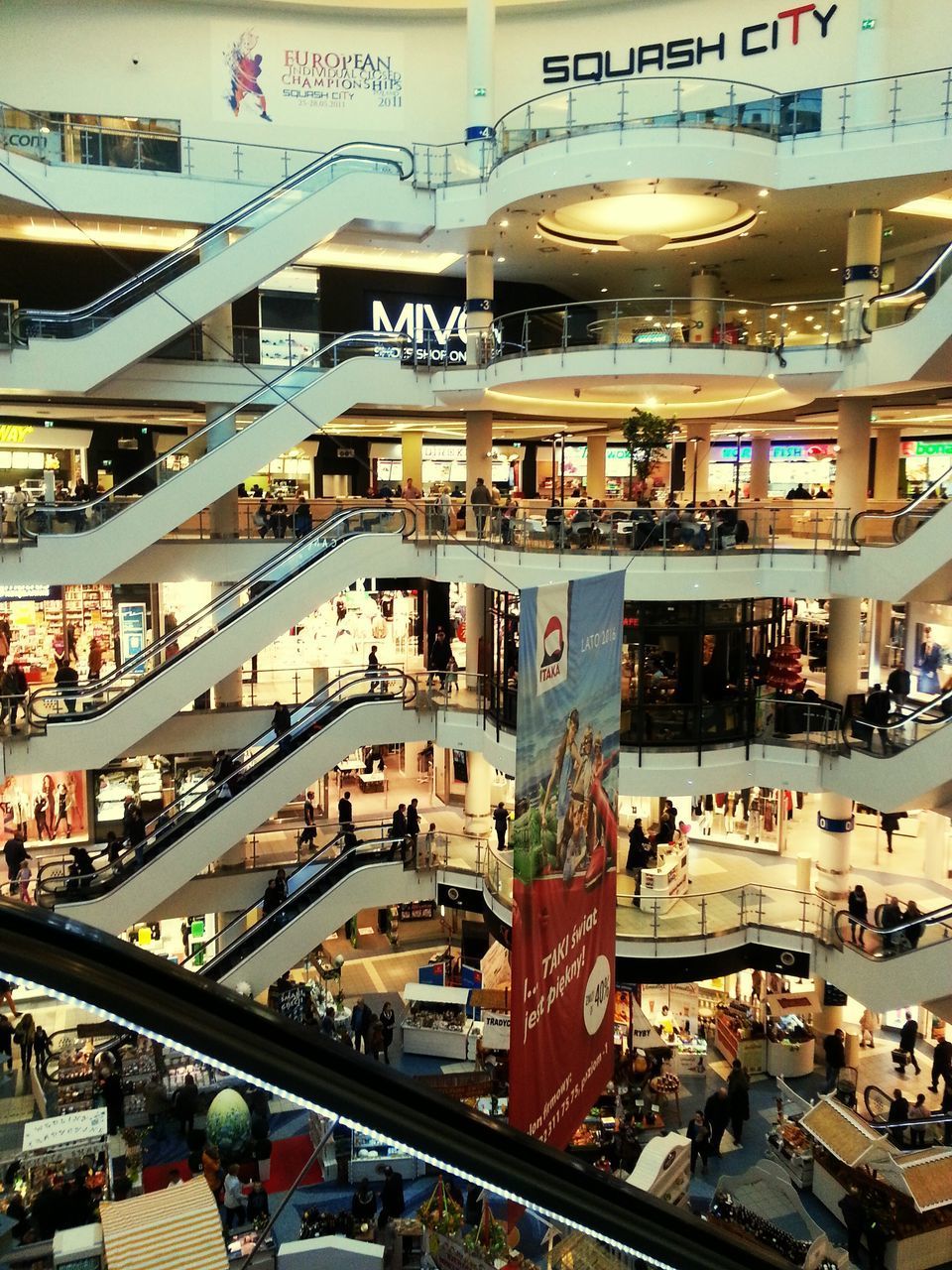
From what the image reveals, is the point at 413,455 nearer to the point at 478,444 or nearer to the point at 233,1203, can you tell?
the point at 478,444

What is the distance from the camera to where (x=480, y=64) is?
1791 cm

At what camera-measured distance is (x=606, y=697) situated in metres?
6.46

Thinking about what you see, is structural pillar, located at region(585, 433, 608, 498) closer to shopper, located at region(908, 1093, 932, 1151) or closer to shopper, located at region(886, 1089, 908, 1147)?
shopper, located at region(908, 1093, 932, 1151)

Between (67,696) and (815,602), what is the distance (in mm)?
16413

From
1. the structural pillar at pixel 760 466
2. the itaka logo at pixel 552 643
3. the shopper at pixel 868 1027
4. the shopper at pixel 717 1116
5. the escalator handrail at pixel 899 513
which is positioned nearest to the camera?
the itaka logo at pixel 552 643

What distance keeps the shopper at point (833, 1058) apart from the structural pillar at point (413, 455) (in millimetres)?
15371

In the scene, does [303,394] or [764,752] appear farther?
[303,394]

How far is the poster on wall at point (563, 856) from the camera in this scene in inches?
215

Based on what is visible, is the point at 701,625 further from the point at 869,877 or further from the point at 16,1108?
the point at 16,1108

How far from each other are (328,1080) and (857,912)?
14.0m

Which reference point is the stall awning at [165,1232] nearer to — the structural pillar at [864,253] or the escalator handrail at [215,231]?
the escalator handrail at [215,231]

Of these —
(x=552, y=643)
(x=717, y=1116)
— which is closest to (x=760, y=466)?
(x=717, y=1116)

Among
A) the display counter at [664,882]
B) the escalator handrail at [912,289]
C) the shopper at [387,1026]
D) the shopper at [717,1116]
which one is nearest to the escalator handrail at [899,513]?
the escalator handrail at [912,289]

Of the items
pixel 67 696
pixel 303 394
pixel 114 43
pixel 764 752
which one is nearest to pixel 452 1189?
pixel 764 752
